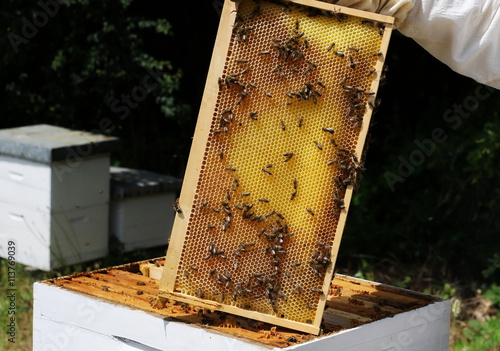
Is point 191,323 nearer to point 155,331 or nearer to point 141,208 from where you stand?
point 155,331

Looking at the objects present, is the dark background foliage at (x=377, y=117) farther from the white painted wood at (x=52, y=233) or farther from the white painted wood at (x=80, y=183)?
the white painted wood at (x=52, y=233)

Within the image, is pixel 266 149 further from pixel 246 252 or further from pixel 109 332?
pixel 109 332

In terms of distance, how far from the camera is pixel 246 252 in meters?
2.82

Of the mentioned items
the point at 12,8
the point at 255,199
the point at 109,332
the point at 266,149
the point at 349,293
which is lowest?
the point at 109,332

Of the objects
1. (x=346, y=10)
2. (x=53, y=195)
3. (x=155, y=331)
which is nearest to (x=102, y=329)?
(x=155, y=331)

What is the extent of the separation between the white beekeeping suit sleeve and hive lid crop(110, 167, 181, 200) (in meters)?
3.97

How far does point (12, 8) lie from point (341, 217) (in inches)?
222

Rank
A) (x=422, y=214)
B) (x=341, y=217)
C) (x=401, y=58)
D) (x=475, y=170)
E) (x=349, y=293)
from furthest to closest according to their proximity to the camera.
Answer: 1. (x=401, y=58)
2. (x=422, y=214)
3. (x=475, y=170)
4. (x=349, y=293)
5. (x=341, y=217)

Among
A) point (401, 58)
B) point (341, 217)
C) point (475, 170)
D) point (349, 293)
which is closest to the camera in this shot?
point (341, 217)

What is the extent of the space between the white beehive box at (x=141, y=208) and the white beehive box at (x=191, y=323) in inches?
124

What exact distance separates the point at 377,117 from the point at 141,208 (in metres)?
2.89

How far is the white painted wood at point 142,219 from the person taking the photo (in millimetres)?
6527

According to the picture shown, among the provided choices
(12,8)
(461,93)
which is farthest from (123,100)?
(461,93)

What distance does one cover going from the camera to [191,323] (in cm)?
276
